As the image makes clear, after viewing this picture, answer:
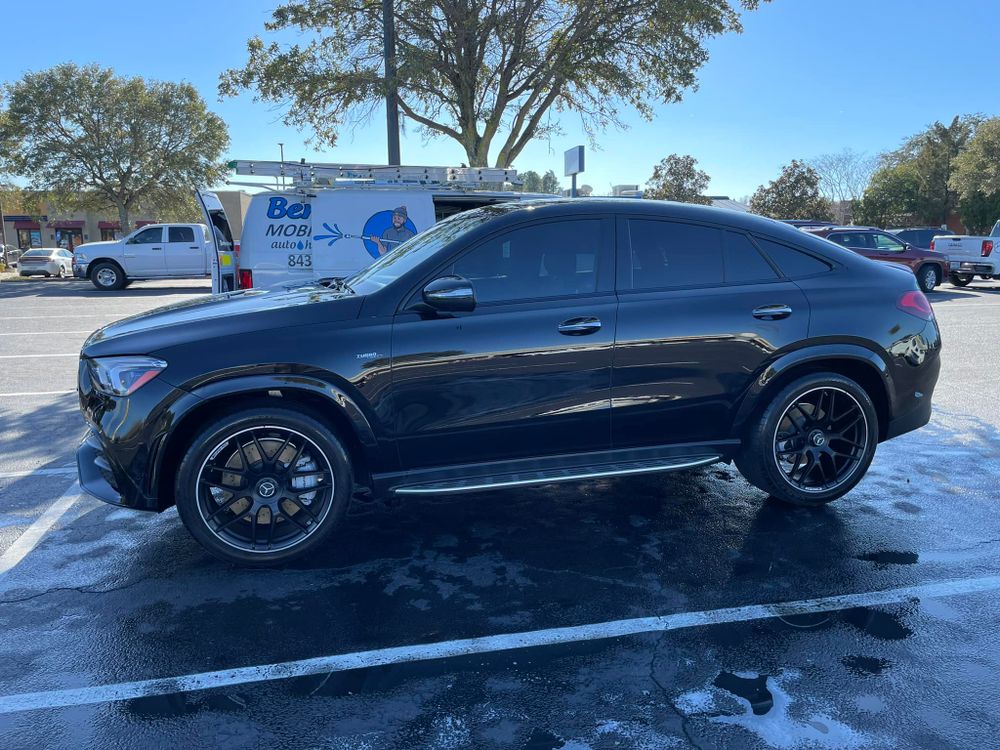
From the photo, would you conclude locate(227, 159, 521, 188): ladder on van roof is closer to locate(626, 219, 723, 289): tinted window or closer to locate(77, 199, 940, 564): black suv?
locate(77, 199, 940, 564): black suv

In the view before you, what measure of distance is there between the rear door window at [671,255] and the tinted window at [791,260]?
0.33m

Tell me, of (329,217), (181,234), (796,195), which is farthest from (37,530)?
(796,195)

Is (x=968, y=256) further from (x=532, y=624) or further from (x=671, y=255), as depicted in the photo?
(x=532, y=624)

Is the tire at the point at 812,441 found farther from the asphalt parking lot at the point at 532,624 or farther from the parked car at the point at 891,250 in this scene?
the parked car at the point at 891,250

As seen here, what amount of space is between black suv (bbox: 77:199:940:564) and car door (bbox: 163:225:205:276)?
18.9 metres

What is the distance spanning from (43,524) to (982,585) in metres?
5.10

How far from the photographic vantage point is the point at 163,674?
2889 mm

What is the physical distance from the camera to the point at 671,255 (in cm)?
420

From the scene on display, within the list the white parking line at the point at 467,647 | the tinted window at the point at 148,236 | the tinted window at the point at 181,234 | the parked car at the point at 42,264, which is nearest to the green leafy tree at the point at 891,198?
the tinted window at the point at 181,234

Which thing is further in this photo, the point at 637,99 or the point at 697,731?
the point at 637,99

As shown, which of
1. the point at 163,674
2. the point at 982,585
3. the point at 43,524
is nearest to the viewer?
the point at 163,674

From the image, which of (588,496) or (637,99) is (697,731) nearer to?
(588,496)

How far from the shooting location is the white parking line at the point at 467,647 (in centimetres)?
276

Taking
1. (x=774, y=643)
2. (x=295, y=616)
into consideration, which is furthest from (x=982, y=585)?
(x=295, y=616)
